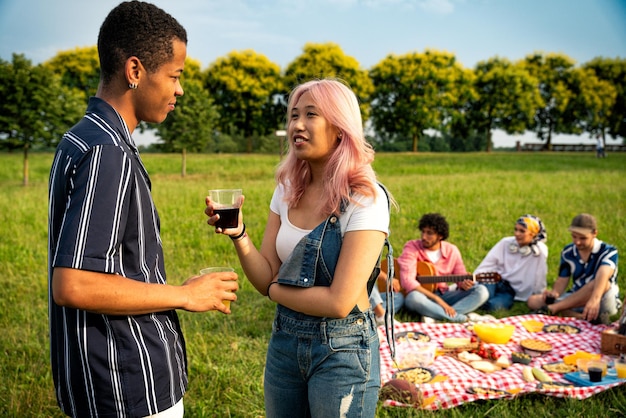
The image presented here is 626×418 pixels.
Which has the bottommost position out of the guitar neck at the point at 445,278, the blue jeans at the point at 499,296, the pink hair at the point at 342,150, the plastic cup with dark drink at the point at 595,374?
the plastic cup with dark drink at the point at 595,374

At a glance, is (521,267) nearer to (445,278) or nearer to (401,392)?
(445,278)

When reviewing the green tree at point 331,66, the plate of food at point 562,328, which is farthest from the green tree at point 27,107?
the green tree at point 331,66

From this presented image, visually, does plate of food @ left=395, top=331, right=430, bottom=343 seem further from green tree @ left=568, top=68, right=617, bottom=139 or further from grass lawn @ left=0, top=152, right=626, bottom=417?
green tree @ left=568, top=68, right=617, bottom=139

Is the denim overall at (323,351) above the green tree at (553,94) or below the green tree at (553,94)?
below

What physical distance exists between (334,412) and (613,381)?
356 cm

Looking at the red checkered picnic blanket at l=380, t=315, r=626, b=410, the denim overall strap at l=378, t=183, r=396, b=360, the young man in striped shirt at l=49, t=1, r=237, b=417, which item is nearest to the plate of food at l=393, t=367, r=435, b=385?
the red checkered picnic blanket at l=380, t=315, r=626, b=410

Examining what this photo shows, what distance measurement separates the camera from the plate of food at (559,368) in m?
5.21

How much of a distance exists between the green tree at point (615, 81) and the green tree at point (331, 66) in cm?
2260

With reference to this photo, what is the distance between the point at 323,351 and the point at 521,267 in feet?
19.1

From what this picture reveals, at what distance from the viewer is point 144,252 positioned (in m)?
1.99

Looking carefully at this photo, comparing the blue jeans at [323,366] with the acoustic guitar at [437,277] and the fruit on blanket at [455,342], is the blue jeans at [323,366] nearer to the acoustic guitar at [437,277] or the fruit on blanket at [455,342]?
the fruit on blanket at [455,342]

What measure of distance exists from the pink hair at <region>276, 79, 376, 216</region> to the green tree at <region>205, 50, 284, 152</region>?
4593 centimetres

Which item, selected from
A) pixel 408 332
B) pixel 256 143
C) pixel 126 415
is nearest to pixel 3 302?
pixel 408 332

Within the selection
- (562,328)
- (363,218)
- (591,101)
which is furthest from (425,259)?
(591,101)
